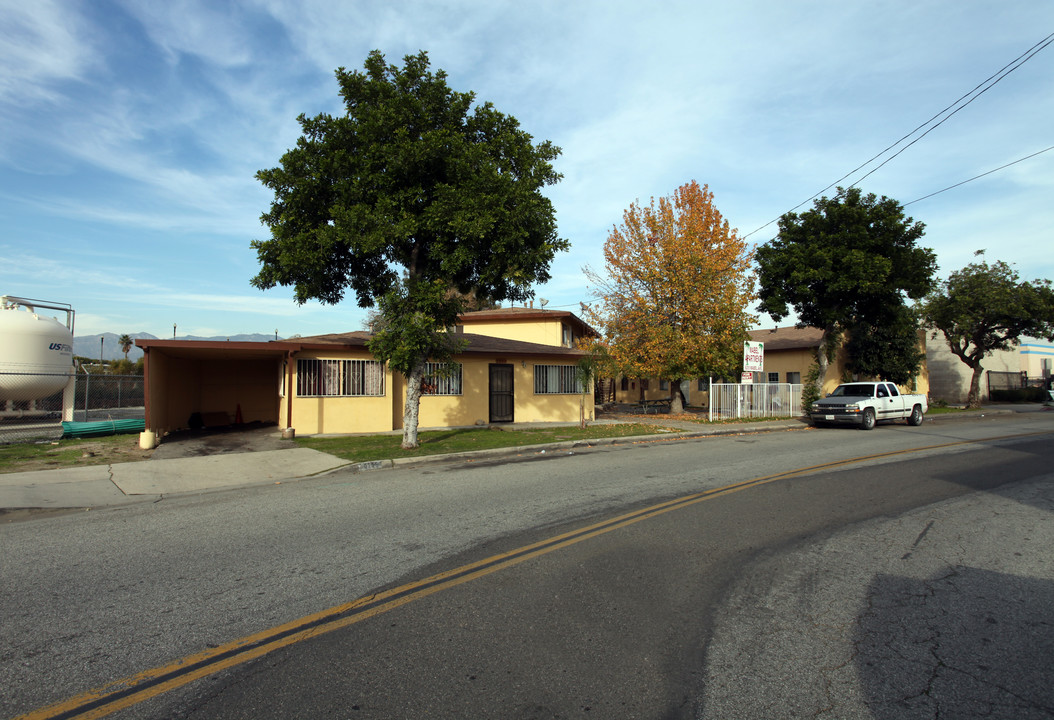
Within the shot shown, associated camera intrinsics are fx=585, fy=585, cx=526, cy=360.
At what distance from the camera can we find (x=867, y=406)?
65.8 ft

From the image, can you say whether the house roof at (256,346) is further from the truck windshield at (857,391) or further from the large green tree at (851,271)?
the large green tree at (851,271)

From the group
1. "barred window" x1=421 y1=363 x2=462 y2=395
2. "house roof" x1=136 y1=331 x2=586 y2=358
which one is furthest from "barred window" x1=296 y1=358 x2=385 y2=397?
"barred window" x1=421 y1=363 x2=462 y2=395

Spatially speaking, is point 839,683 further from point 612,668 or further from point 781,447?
point 781,447

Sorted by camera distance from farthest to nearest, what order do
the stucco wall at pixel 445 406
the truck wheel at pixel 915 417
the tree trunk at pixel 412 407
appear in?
the truck wheel at pixel 915 417, the stucco wall at pixel 445 406, the tree trunk at pixel 412 407

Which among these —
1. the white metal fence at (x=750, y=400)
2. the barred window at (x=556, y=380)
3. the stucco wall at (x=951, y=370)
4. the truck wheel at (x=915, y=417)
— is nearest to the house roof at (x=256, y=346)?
the barred window at (x=556, y=380)

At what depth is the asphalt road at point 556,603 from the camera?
320 cm

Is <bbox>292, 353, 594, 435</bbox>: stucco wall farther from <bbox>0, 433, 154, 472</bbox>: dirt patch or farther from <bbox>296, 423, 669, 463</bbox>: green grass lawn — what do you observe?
<bbox>0, 433, 154, 472</bbox>: dirt patch

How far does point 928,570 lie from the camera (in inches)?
207

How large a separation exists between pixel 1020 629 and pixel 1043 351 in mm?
61881

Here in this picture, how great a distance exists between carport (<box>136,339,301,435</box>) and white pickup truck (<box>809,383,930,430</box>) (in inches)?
701

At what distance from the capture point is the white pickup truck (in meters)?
20.0

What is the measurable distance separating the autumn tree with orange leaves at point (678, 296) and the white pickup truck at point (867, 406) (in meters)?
4.70

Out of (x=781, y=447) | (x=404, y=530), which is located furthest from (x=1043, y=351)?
(x=404, y=530)

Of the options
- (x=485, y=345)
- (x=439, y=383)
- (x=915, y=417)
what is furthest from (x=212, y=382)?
(x=915, y=417)
